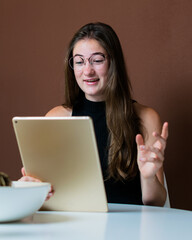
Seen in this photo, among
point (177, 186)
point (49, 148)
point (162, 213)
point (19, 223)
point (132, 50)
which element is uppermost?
point (132, 50)

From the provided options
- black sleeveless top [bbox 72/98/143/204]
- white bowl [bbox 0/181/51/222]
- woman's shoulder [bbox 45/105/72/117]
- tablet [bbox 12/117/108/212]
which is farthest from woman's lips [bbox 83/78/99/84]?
white bowl [bbox 0/181/51/222]

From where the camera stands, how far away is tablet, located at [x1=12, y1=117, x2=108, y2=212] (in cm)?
129

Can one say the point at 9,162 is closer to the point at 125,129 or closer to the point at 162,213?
the point at 125,129

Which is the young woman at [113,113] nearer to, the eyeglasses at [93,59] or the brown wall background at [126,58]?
the eyeglasses at [93,59]

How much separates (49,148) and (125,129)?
2.70 feet

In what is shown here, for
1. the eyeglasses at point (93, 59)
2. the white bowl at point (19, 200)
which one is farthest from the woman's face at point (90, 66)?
the white bowl at point (19, 200)

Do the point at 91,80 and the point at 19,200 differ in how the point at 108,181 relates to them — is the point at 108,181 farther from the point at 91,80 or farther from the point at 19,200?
the point at 19,200

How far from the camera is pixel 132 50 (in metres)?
2.61

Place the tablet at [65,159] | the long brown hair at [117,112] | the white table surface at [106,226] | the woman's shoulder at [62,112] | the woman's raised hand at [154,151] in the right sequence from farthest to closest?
the woman's shoulder at [62,112] < the long brown hair at [117,112] < the woman's raised hand at [154,151] < the tablet at [65,159] < the white table surface at [106,226]

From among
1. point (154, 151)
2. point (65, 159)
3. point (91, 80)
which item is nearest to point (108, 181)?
point (91, 80)

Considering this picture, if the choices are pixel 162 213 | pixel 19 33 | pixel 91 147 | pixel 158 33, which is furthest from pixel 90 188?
pixel 19 33

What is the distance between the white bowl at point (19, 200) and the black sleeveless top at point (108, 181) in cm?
90

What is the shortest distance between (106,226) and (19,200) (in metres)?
0.25

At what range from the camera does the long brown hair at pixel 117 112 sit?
2.08 metres
